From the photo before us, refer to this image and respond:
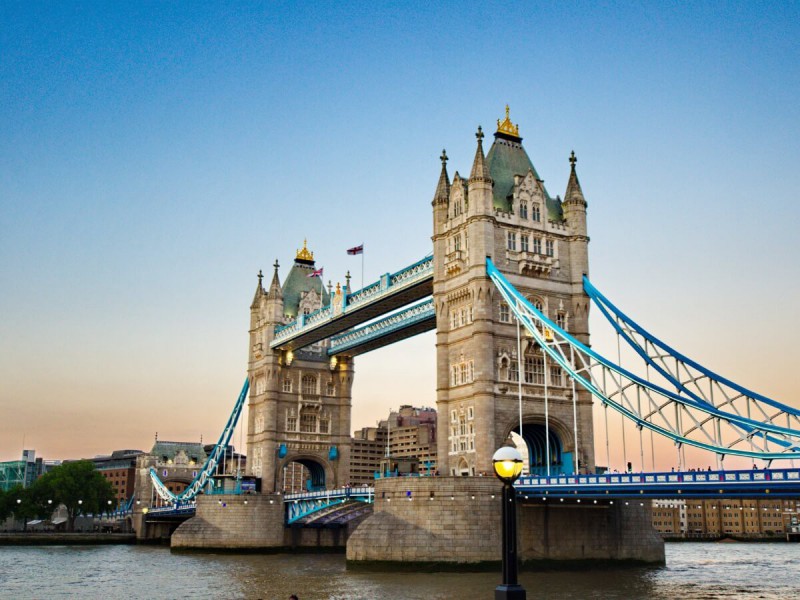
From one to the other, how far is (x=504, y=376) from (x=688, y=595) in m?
18.6

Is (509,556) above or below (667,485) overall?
below

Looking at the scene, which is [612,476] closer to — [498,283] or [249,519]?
[498,283]

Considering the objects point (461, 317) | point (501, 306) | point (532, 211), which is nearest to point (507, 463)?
point (501, 306)

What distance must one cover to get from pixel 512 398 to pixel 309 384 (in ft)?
116

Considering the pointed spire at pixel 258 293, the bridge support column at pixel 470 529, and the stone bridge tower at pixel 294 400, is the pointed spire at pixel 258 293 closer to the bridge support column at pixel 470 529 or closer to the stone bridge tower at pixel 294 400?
the stone bridge tower at pixel 294 400

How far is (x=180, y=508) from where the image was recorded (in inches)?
3713

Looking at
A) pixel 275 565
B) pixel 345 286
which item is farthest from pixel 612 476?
pixel 345 286

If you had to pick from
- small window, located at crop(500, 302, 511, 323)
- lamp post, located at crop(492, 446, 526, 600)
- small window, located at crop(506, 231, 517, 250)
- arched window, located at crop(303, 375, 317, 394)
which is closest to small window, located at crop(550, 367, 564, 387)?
small window, located at crop(500, 302, 511, 323)

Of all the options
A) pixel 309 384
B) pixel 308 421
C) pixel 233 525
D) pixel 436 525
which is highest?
pixel 309 384

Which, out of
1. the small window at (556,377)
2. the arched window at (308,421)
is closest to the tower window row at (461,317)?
Result: the small window at (556,377)

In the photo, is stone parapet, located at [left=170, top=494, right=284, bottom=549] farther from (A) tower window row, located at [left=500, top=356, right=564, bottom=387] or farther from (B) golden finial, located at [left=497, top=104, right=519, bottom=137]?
(B) golden finial, located at [left=497, top=104, right=519, bottom=137]

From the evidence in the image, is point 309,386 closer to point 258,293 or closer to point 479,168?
point 258,293

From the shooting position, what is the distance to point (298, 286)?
89812 millimetres

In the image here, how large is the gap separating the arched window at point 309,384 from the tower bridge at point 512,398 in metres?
12.1
